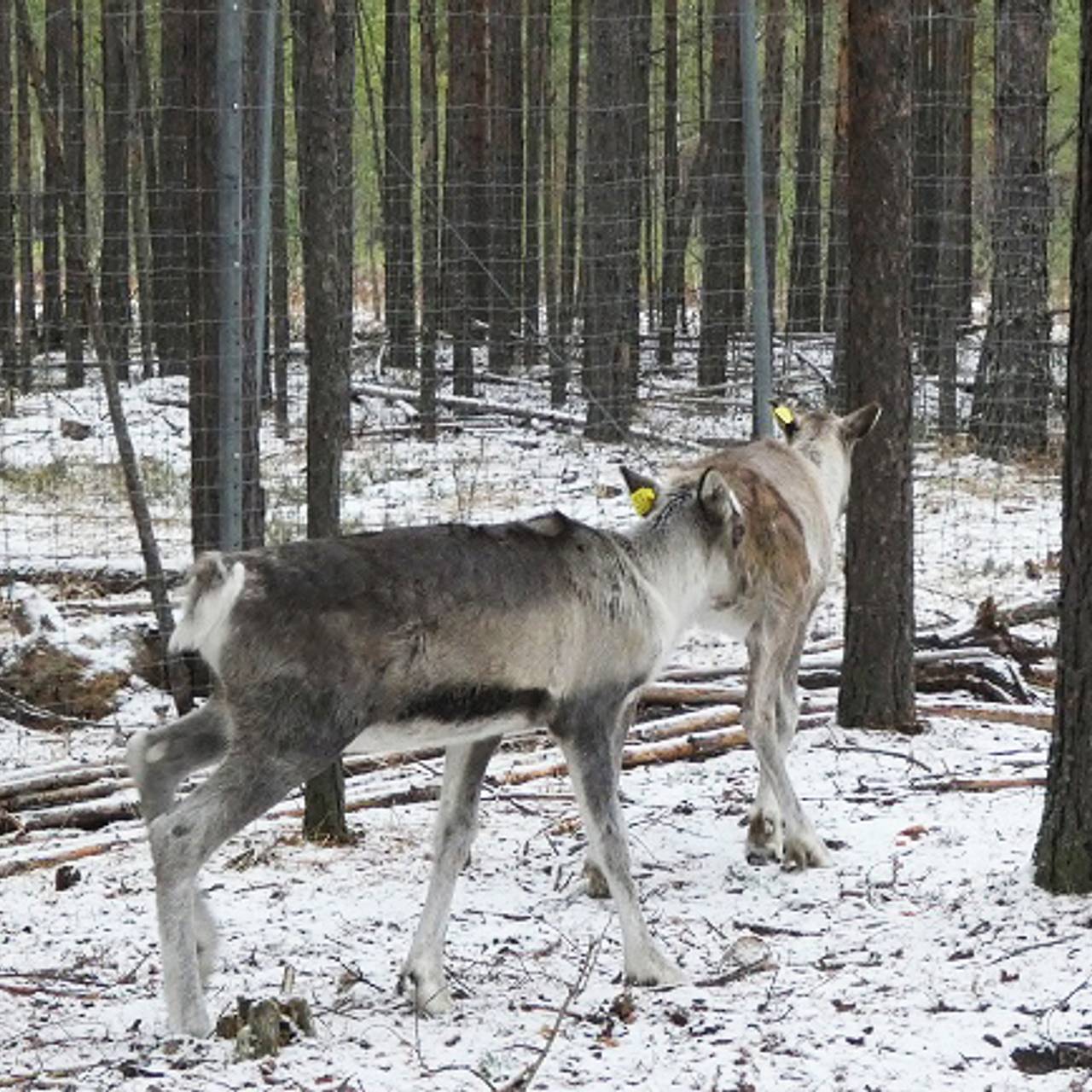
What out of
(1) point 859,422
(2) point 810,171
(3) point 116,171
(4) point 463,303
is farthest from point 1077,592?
(3) point 116,171

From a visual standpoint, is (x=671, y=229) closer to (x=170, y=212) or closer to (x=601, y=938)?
(x=170, y=212)

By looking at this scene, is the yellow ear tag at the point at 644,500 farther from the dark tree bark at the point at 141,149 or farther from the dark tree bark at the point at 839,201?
the dark tree bark at the point at 141,149

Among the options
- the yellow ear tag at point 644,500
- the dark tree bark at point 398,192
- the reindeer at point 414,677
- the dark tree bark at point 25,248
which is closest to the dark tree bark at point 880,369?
the yellow ear tag at point 644,500

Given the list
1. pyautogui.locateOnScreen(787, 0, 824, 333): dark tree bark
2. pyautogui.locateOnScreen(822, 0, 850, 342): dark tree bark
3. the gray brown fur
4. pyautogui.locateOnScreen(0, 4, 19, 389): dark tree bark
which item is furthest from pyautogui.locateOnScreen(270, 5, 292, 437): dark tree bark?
the gray brown fur

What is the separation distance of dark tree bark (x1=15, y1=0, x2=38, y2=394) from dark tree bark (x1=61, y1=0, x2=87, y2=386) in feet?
1.82

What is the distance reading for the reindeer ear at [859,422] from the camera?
773 cm

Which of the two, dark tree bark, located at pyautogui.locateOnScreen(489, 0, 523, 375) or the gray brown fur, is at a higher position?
dark tree bark, located at pyautogui.locateOnScreen(489, 0, 523, 375)

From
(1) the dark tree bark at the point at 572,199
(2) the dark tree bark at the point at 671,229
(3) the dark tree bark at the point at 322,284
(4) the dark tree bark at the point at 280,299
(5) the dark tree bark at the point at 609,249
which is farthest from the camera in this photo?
(1) the dark tree bark at the point at 572,199

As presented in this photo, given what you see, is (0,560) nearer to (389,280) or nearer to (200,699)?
(200,699)

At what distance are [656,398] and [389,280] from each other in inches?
223

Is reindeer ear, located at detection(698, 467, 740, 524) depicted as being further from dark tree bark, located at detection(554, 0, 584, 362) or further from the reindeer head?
dark tree bark, located at detection(554, 0, 584, 362)

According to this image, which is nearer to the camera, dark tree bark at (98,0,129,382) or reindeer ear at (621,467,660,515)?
reindeer ear at (621,467,660,515)

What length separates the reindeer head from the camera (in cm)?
774

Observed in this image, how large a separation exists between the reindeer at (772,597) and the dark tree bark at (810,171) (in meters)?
9.09
